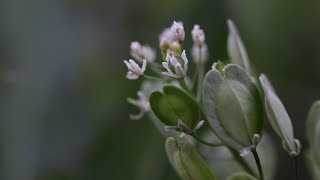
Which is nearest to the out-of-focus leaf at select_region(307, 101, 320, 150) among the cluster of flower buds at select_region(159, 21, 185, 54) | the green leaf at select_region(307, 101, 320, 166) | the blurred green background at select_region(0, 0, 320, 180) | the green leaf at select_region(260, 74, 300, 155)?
the green leaf at select_region(307, 101, 320, 166)

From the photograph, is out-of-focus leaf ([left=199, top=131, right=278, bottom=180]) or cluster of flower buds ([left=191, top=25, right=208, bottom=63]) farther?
out-of-focus leaf ([left=199, top=131, right=278, bottom=180])

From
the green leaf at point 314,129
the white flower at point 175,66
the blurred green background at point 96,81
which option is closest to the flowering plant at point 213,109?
the white flower at point 175,66

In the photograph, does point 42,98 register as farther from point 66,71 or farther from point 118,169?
point 118,169

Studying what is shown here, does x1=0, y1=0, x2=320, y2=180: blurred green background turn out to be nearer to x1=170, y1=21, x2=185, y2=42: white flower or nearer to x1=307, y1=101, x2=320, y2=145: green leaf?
x1=307, y1=101, x2=320, y2=145: green leaf

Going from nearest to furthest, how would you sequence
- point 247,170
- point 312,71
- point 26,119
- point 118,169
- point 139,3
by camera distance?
point 247,170, point 118,169, point 312,71, point 26,119, point 139,3

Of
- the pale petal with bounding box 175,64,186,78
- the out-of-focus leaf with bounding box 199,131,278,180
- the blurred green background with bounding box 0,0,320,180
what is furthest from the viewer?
the blurred green background with bounding box 0,0,320,180

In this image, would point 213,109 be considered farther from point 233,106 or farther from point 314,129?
point 314,129

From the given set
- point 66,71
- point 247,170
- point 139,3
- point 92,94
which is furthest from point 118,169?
point 139,3
